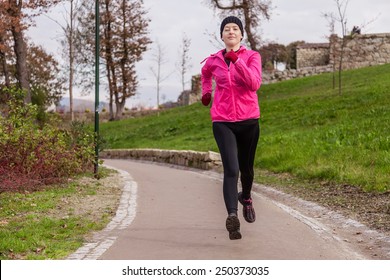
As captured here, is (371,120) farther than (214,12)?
No

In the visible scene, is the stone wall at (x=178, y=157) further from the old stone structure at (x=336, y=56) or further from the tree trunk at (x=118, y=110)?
the tree trunk at (x=118, y=110)

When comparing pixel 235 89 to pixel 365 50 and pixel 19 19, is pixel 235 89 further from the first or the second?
pixel 365 50

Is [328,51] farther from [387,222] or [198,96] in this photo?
[387,222]

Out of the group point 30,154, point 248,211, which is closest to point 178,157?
point 30,154

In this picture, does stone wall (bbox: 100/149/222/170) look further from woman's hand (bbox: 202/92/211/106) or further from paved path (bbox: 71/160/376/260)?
woman's hand (bbox: 202/92/211/106)

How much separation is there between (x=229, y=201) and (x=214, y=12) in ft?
116

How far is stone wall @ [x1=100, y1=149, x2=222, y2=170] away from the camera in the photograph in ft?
65.8

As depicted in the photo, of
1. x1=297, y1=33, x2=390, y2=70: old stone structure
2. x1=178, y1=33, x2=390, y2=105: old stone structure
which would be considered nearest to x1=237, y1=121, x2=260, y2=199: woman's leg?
x1=178, y1=33, x2=390, y2=105: old stone structure

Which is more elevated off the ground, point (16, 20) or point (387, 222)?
point (16, 20)

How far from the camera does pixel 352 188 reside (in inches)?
476

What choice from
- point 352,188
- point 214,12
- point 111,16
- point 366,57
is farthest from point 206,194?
point 111,16

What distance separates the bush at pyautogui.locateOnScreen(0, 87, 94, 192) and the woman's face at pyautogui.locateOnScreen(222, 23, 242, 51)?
248 inches

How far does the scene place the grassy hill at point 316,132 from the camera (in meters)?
13.8

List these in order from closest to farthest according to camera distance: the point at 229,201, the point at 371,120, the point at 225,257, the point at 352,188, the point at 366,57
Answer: the point at 225,257, the point at 229,201, the point at 352,188, the point at 371,120, the point at 366,57
